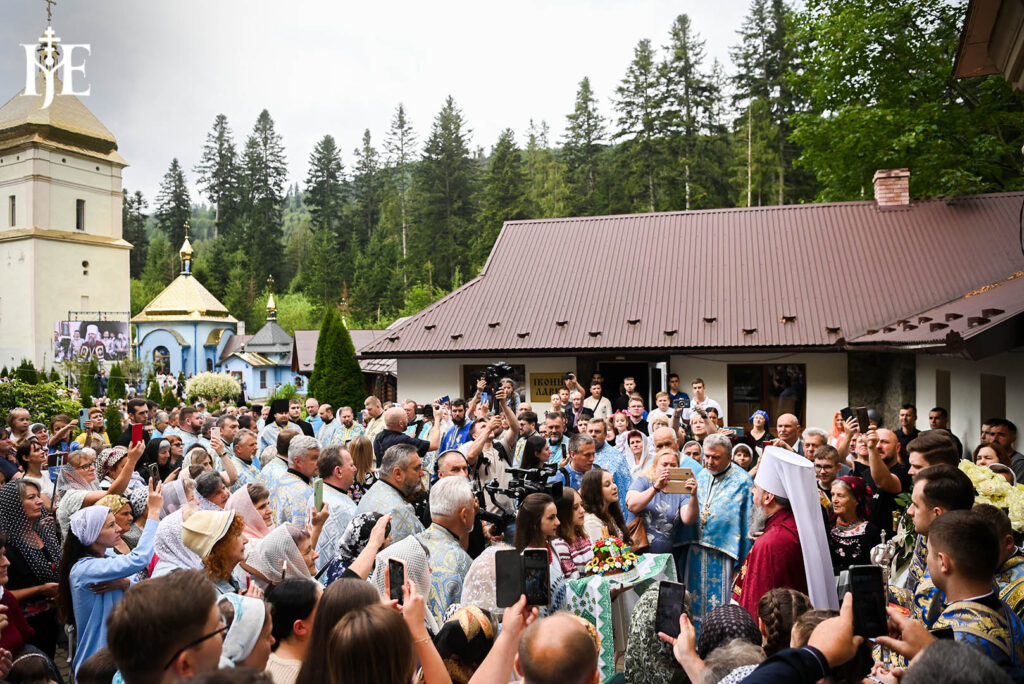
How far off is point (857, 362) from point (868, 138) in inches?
337

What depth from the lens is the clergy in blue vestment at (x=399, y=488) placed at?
5172 millimetres

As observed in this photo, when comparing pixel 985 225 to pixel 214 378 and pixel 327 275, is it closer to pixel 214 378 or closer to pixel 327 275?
pixel 214 378

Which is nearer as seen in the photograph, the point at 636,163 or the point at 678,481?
the point at 678,481

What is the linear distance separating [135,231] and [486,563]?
9274cm

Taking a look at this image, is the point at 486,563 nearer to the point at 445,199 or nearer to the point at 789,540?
the point at 789,540

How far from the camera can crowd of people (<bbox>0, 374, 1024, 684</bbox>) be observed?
8.67 ft

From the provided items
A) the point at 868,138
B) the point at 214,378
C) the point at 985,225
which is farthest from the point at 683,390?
the point at 214,378

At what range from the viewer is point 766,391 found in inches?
715

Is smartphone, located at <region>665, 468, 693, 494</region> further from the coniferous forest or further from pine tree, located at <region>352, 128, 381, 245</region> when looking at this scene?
pine tree, located at <region>352, 128, 381, 245</region>

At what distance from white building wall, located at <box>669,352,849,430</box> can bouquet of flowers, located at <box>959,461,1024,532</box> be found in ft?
43.4

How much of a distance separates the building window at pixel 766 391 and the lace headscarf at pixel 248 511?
47.2ft

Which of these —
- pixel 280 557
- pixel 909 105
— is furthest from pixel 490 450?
pixel 909 105

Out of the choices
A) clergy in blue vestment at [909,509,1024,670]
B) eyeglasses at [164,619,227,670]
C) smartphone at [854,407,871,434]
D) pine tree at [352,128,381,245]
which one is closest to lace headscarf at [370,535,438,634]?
eyeglasses at [164,619,227,670]

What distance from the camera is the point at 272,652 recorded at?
11.1 feet
